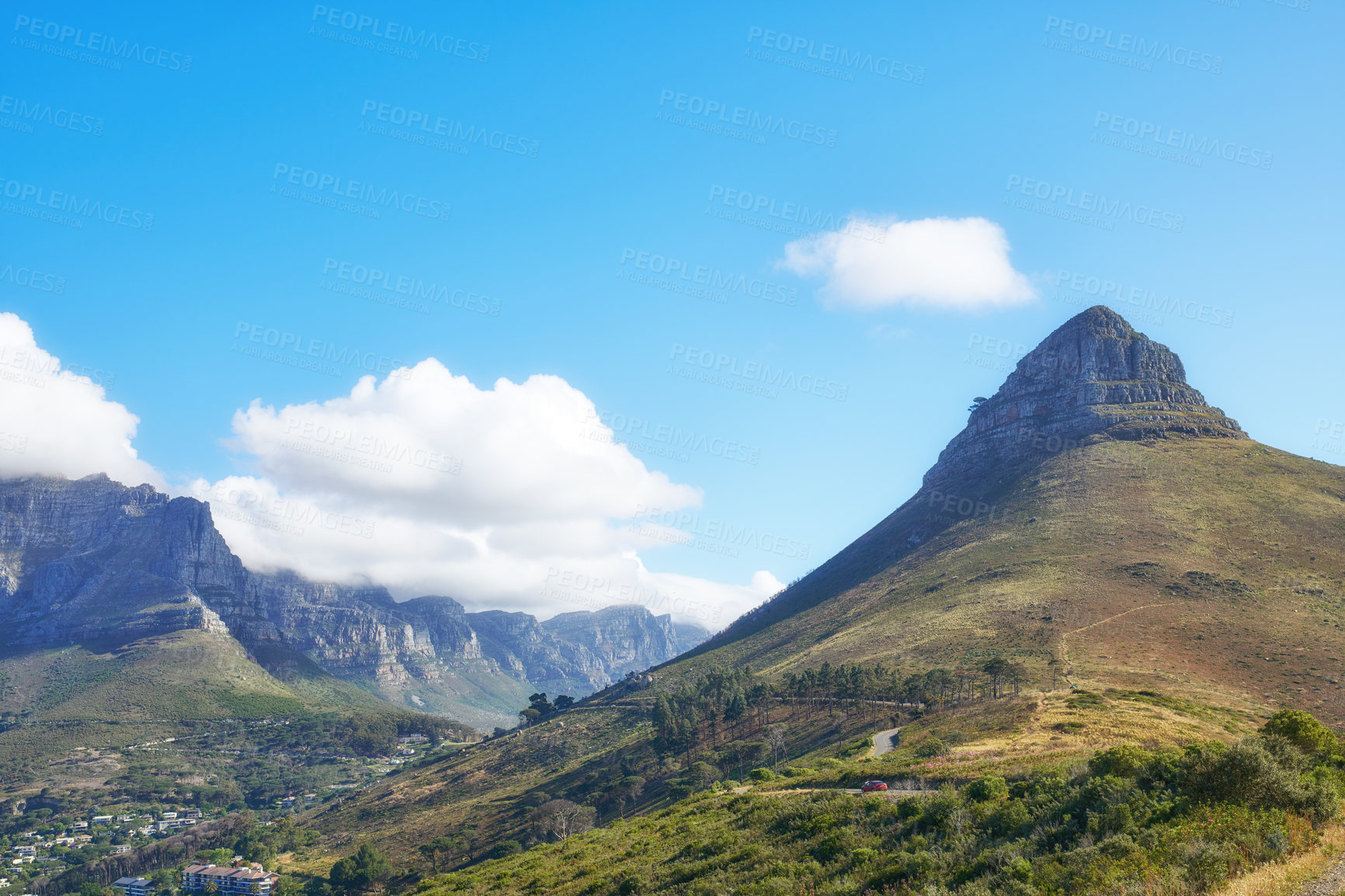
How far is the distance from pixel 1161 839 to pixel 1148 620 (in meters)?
97.6

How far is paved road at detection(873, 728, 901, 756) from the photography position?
64375 mm

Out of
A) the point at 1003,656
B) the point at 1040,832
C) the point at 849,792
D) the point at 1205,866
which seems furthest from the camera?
the point at 1003,656

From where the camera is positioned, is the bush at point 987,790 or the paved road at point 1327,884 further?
the bush at point 987,790

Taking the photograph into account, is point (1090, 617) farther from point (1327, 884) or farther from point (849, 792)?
point (1327, 884)

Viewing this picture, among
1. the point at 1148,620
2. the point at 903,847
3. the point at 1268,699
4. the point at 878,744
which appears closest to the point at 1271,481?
the point at 1148,620

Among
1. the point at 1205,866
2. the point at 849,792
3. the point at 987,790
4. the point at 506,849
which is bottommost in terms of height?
the point at 506,849

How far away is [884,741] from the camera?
69.6 m

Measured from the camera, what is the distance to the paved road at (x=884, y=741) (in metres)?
64.4

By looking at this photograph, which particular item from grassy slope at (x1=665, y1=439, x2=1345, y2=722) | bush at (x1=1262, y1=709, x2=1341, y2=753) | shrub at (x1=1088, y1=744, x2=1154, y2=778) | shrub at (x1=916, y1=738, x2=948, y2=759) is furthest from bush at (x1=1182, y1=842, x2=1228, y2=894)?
grassy slope at (x1=665, y1=439, x2=1345, y2=722)

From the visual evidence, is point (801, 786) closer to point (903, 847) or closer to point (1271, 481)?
point (903, 847)

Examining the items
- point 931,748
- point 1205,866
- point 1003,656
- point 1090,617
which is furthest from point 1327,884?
point 1090,617

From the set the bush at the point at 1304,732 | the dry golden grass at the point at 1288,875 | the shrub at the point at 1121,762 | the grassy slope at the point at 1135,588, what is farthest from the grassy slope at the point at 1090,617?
the dry golden grass at the point at 1288,875

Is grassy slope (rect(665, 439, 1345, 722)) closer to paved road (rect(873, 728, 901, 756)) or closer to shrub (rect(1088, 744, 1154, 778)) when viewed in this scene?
paved road (rect(873, 728, 901, 756))

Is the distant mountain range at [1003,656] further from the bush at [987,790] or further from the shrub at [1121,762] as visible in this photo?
the shrub at [1121,762]
